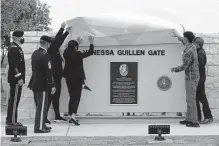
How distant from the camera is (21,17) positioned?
30.2m

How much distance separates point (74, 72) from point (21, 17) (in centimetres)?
2002

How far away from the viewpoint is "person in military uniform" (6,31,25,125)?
33.6 feet

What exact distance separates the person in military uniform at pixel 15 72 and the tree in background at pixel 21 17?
29.2ft

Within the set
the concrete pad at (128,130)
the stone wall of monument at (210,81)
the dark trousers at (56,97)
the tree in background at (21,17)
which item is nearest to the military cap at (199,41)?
the stone wall of monument at (210,81)

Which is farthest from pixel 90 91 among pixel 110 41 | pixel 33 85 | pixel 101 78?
pixel 33 85

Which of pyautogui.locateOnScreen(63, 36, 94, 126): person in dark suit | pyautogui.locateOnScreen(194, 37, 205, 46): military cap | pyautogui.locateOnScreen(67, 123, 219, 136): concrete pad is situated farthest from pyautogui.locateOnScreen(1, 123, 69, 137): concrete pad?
pyautogui.locateOnScreen(194, 37, 205, 46): military cap

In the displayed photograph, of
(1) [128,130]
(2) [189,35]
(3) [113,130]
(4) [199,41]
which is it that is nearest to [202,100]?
(4) [199,41]

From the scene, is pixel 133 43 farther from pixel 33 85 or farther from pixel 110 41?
pixel 33 85

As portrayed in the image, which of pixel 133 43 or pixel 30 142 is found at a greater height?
Answer: pixel 133 43

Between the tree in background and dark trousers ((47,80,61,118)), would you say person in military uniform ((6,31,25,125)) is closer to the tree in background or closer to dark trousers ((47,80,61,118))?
dark trousers ((47,80,61,118))

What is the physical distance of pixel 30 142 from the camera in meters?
9.33

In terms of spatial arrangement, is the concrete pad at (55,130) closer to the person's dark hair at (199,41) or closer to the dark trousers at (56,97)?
the dark trousers at (56,97)

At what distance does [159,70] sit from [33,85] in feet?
10.1

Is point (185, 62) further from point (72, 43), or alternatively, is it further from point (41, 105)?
point (41, 105)
